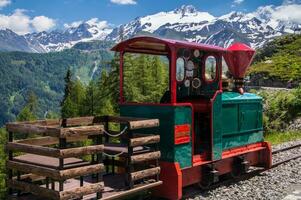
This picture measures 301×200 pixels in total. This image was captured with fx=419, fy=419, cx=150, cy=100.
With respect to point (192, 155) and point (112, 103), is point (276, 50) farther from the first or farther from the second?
point (192, 155)

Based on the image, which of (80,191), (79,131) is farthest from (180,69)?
(80,191)

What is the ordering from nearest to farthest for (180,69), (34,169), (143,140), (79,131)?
(79,131), (34,169), (143,140), (180,69)

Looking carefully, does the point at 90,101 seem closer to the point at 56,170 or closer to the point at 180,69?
the point at 180,69

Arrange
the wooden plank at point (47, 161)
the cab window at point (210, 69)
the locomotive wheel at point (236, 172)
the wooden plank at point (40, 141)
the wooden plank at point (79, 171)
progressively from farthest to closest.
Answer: the locomotive wheel at point (236, 172) < the cab window at point (210, 69) < the wooden plank at point (40, 141) < the wooden plank at point (47, 161) < the wooden plank at point (79, 171)

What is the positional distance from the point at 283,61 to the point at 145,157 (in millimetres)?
59679

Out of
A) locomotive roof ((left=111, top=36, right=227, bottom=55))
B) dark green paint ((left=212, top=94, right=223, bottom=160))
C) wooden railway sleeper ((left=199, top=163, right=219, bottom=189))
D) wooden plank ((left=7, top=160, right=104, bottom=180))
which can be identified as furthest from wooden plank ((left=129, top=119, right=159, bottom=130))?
wooden railway sleeper ((left=199, top=163, right=219, bottom=189))

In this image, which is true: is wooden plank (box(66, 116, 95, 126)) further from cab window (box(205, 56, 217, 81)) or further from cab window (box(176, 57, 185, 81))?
cab window (box(205, 56, 217, 81))

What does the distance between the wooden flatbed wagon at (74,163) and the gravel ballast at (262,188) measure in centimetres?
164

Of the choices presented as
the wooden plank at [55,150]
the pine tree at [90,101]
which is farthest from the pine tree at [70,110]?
the wooden plank at [55,150]

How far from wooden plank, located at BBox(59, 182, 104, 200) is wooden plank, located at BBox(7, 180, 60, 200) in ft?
0.36

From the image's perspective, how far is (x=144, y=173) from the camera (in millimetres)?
8180

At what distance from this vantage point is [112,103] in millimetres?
43156

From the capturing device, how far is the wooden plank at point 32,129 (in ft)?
21.8

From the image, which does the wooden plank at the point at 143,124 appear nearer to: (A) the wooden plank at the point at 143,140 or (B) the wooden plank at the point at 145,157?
(A) the wooden plank at the point at 143,140
